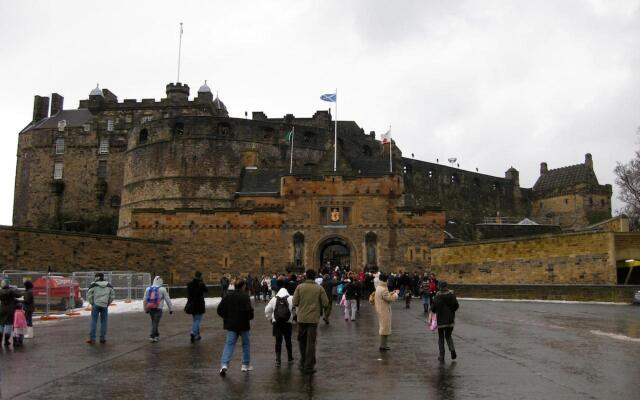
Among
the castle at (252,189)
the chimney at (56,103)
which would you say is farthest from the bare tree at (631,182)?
the chimney at (56,103)

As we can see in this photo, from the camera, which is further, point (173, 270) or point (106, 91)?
point (106, 91)

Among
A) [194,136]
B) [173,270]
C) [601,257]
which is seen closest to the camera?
[601,257]

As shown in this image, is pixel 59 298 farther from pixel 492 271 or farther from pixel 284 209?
pixel 492 271

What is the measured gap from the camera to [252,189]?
43.8 m

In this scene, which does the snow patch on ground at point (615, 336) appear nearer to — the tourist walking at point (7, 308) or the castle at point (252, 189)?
the tourist walking at point (7, 308)

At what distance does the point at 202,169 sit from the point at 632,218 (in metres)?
33.0

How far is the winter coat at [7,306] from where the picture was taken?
11391mm

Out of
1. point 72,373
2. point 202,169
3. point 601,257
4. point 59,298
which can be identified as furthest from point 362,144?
point 72,373

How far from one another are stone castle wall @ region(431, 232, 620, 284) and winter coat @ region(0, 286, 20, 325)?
23611mm

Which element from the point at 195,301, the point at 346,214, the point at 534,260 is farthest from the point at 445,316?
the point at 346,214

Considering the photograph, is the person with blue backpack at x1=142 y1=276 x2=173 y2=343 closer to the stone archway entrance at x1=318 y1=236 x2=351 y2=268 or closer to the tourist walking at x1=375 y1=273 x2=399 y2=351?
the tourist walking at x1=375 y1=273 x2=399 y2=351

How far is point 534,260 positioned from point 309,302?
2335cm

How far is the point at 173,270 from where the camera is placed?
120 feet

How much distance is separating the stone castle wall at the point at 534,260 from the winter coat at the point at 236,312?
2256cm
